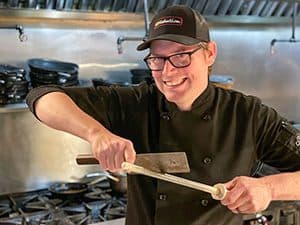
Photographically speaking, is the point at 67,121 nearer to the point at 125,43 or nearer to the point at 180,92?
the point at 180,92

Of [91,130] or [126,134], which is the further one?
[126,134]

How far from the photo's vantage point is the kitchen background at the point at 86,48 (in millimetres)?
2484

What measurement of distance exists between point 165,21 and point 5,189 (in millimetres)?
1626

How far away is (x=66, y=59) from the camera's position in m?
2.69

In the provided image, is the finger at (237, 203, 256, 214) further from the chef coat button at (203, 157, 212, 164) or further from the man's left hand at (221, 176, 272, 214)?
the chef coat button at (203, 157, 212, 164)

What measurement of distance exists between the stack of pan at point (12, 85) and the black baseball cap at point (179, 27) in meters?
1.22

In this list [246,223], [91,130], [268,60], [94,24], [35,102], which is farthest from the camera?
[268,60]

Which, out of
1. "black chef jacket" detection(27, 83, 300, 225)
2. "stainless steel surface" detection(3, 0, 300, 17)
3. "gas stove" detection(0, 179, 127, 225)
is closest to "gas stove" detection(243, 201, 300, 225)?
"gas stove" detection(0, 179, 127, 225)

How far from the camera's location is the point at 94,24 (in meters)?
2.75

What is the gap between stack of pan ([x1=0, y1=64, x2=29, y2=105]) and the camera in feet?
7.40

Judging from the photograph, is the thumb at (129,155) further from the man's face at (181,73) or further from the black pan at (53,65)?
the black pan at (53,65)

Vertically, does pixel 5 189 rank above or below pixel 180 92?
below

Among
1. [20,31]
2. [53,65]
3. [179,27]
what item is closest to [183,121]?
[179,27]

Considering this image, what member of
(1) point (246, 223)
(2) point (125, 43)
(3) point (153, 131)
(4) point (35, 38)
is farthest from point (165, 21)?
(2) point (125, 43)
